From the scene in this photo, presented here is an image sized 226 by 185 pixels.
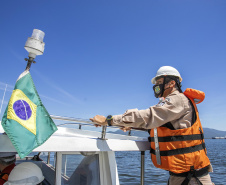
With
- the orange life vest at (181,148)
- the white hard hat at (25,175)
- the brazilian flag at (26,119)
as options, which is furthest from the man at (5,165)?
the orange life vest at (181,148)

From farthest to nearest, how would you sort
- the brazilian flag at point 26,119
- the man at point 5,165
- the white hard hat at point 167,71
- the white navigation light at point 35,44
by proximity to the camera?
the white hard hat at point 167,71 < the man at point 5,165 < the white navigation light at point 35,44 < the brazilian flag at point 26,119

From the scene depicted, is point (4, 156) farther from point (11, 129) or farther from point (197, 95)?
point (197, 95)

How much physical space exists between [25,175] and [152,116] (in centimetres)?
179

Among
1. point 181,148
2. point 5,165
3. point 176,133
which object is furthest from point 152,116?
point 5,165

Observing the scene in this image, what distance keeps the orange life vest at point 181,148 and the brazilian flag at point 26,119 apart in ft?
4.85

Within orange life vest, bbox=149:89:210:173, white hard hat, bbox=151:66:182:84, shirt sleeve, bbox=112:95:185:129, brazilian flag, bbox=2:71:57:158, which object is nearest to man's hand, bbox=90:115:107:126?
shirt sleeve, bbox=112:95:185:129

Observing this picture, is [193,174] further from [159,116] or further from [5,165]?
[5,165]

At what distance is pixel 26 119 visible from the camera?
89.3 inches

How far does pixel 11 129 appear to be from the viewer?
207 centimetres

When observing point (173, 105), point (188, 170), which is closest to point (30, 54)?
point (173, 105)

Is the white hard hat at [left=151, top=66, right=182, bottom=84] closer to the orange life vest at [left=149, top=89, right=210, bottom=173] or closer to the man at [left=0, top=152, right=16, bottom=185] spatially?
the orange life vest at [left=149, top=89, right=210, bottom=173]

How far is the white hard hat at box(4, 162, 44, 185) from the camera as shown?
238cm

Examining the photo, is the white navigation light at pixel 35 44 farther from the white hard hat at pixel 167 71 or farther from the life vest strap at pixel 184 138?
the life vest strap at pixel 184 138

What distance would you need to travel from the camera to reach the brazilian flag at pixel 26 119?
2053mm
